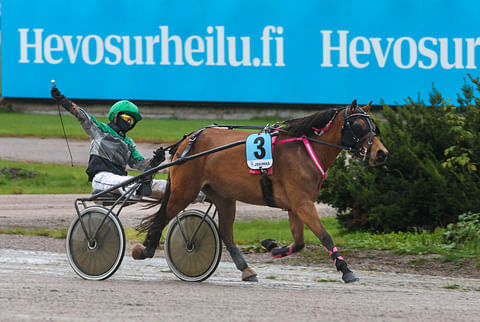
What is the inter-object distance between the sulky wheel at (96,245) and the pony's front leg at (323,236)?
72.0 inches

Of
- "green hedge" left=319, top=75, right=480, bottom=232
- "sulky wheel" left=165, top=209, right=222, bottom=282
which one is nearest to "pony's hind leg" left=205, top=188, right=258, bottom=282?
"sulky wheel" left=165, top=209, right=222, bottom=282

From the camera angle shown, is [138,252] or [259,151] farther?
[138,252]

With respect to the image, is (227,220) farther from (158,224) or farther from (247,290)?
(247,290)

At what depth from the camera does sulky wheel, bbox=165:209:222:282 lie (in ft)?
28.7

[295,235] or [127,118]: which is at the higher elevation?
[127,118]

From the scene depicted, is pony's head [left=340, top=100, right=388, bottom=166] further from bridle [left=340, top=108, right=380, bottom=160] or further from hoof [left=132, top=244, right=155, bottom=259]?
hoof [left=132, top=244, right=155, bottom=259]

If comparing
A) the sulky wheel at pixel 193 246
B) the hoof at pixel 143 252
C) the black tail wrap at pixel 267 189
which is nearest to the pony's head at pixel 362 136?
the black tail wrap at pixel 267 189

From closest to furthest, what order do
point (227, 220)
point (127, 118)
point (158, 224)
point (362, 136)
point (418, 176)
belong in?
point (362, 136) < point (158, 224) < point (227, 220) < point (127, 118) < point (418, 176)

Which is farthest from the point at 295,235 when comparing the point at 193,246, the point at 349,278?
the point at 193,246

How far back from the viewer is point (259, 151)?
825cm

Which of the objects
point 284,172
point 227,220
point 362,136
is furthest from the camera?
point 227,220

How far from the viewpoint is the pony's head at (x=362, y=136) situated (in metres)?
8.01

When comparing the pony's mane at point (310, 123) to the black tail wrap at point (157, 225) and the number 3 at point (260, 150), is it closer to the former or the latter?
the number 3 at point (260, 150)

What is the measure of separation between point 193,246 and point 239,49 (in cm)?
1567
